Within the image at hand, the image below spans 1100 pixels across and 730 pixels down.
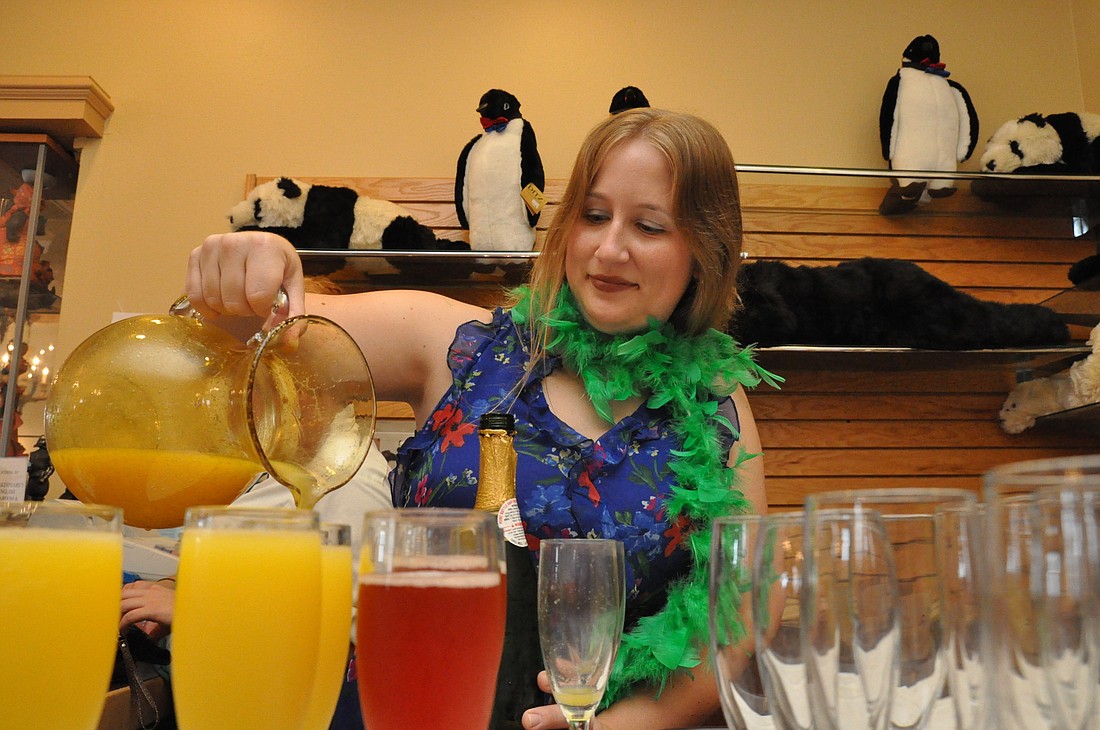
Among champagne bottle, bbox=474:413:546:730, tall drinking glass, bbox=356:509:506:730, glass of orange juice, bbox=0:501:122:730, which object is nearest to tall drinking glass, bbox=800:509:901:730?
tall drinking glass, bbox=356:509:506:730

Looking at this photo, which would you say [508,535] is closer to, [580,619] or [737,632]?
[580,619]

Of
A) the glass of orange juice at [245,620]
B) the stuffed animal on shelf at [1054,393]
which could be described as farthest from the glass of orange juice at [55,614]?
the stuffed animal on shelf at [1054,393]

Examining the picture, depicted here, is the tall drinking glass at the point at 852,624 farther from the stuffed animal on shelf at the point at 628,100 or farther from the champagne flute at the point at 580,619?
the stuffed animal on shelf at the point at 628,100

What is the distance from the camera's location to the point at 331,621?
47 cm

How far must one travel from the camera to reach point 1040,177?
235cm

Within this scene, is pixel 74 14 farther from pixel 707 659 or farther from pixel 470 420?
pixel 707 659

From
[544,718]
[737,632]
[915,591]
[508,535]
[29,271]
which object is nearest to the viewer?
[915,591]

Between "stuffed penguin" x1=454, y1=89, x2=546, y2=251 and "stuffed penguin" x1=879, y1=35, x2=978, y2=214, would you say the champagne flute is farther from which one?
"stuffed penguin" x1=879, y1=35, x2=978, y2=214

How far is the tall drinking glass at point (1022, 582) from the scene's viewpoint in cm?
28

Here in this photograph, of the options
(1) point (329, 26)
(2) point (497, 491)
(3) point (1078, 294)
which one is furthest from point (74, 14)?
(3) point (1078, 294)

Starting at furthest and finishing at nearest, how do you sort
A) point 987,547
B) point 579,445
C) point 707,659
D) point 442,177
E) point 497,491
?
point 442,177
point 579,445
point 707,659
point 497,491
point 987,547

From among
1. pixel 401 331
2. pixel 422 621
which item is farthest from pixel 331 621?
pixel 401 331

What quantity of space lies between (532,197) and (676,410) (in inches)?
42.2

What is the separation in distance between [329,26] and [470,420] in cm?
187
